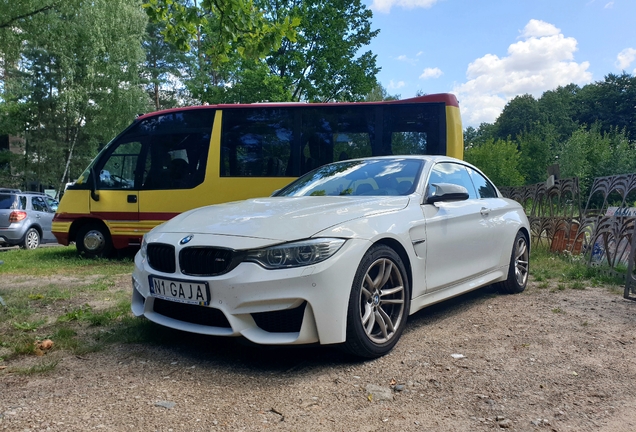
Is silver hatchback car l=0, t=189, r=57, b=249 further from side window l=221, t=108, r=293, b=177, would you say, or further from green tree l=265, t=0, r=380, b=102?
green tree l=265, t=0, r=380, b=102

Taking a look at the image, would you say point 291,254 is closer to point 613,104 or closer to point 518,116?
point 613,104

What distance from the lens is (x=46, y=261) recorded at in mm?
9359

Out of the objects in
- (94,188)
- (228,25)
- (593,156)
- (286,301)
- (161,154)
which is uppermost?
(228,25)

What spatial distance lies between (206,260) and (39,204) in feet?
43.9

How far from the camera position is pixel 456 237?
14.6 feet

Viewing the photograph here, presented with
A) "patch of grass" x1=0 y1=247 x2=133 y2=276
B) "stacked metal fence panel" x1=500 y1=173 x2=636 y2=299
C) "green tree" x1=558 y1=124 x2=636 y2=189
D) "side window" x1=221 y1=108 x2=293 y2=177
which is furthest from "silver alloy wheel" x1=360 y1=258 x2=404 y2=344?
"green tree" x1=558 y1=124 x2=636 y2=189

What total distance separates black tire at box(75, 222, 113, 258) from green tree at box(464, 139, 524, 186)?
34.5m

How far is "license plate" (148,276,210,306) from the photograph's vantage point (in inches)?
127

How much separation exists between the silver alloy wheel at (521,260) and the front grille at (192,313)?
3634 mm

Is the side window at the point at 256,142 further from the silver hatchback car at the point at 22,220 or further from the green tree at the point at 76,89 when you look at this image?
the green tree at the point at 76,89

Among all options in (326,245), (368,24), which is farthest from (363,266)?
(368,24)

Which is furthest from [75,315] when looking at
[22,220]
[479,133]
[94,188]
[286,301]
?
[479,133]

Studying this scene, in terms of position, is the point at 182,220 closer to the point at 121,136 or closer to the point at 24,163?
the point at 121,136

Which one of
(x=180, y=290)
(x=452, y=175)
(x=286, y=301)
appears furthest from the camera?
(x=452, y=175)
